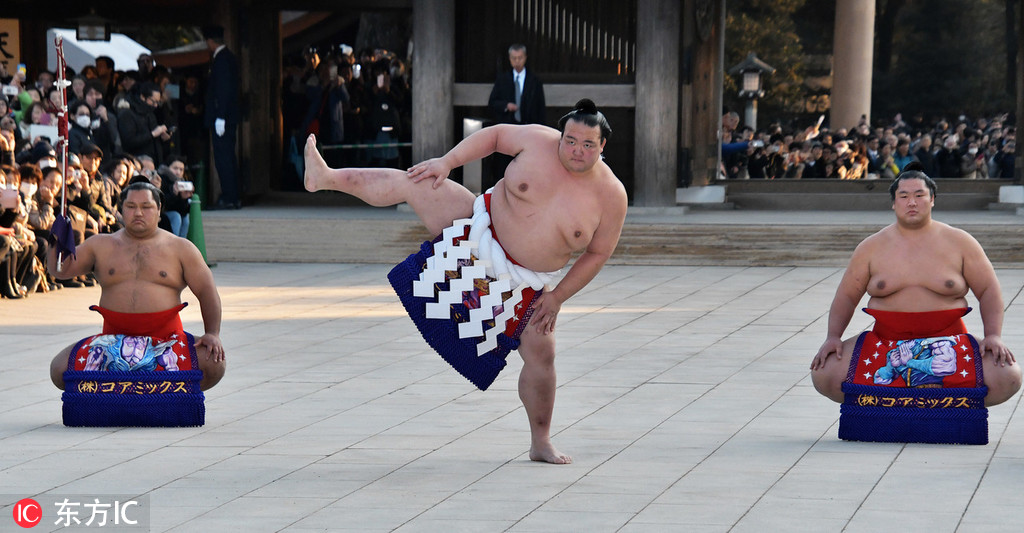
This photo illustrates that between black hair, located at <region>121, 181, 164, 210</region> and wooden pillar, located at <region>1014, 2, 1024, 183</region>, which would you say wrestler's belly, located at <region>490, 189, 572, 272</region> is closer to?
black hair, located at <region>121, 181, 164, 210</region>

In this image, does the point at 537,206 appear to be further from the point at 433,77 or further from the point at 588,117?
the point at 433,77

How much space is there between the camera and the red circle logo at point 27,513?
3734 mm

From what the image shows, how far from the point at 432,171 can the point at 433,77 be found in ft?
24.2

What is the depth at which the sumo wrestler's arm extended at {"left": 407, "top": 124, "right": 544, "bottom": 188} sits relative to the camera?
461 cm

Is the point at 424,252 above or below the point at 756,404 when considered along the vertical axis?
above

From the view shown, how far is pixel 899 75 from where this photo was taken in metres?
15.5

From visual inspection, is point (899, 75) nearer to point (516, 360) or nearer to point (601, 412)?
point (516, 360)

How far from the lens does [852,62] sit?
14930mm

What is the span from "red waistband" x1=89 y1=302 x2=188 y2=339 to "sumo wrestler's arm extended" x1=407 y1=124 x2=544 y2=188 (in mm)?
1103

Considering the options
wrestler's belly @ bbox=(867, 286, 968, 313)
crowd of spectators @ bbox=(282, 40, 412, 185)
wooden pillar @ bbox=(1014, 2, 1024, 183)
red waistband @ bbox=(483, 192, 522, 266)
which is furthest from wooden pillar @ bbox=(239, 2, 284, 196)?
wrestler's belly @ bbox=(867, 286, 968, 313)

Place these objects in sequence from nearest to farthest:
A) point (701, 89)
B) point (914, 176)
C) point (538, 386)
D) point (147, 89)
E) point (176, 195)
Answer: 1. point (538, 386)
2. point (914, 176)
3. point (176, 195)
4. point (147, 89)
5. point (701, 89)

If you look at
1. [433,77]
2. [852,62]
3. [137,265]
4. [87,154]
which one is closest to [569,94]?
[433,77]

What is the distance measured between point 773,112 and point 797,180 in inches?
72.5

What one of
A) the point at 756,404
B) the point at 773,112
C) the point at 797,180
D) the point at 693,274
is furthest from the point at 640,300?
the point at 773,112
